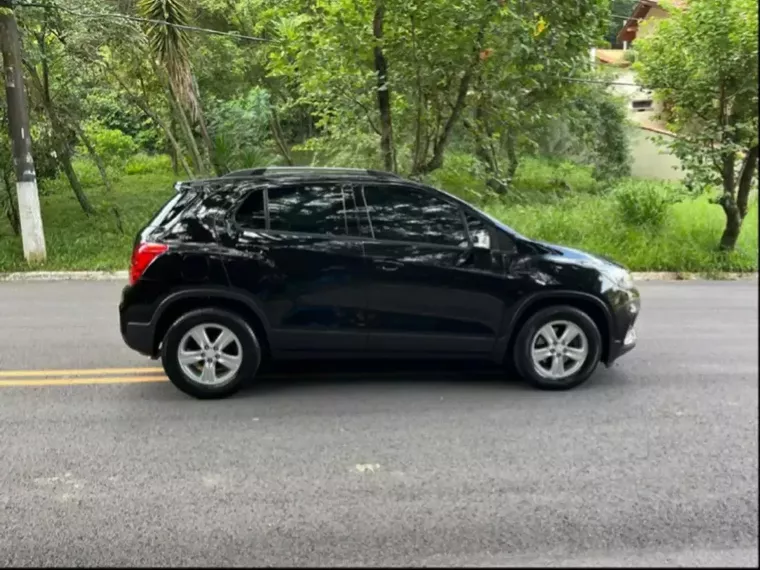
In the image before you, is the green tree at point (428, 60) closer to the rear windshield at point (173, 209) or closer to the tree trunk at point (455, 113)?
the tree trunk at point (455, 113)

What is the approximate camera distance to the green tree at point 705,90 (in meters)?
8.48

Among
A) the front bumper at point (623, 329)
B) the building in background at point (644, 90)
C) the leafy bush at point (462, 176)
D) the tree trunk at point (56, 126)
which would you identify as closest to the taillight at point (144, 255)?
the front bumper at point (623, 329)

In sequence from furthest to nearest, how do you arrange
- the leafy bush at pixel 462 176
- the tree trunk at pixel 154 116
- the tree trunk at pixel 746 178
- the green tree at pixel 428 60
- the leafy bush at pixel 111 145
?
the leafy bush at pixel 111 145 → the tree trunk at pixel 154 116 → the leafy bush at pixel 462 176 → the green tree at pixel 428 60 → the tree trunk at pixel 746 178

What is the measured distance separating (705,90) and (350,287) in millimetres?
6932

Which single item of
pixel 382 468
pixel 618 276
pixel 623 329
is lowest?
pixel 382 468

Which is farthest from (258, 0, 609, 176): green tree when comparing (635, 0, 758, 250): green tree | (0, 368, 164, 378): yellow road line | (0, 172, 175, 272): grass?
(0, 368, 164, 378): yellow road line

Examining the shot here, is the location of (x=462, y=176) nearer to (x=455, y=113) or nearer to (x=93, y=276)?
(x=455, y=113)

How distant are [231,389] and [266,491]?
1.55 meters

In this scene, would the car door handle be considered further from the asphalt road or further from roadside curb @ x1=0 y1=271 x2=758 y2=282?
roadside curb @ x1=0 y1=271 x2=758 y2=282

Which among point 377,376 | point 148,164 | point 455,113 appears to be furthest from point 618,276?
point 148,164

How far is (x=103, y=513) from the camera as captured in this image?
11.5 feet

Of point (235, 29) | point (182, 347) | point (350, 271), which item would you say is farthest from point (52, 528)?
point (235, 29)

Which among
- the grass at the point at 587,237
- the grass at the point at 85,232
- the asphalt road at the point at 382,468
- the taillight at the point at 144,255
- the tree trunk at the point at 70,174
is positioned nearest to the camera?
the asphalt road at the point at 382,468

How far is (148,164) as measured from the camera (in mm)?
26641
